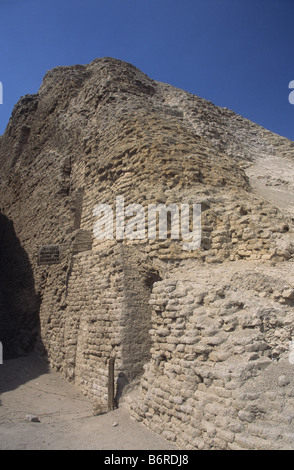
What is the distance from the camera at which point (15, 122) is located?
1706 cm

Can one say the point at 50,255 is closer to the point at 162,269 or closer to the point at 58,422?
the point at 162,269

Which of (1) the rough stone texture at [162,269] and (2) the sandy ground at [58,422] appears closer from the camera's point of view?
(1) the rough stone texture at [162,269]

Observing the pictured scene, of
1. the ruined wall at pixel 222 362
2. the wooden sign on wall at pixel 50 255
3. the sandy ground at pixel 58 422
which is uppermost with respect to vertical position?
the wooden sign on wall at pixel 50 255

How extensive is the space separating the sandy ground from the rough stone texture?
257mm

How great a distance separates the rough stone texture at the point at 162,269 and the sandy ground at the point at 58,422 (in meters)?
0.26

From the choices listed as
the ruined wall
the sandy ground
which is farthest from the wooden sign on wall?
the ruined wall

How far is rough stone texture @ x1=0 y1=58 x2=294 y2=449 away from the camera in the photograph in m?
3.89

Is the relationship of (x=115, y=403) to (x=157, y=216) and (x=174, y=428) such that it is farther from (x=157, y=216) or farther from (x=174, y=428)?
(x=157, y=216)

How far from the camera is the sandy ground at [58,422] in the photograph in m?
4.21

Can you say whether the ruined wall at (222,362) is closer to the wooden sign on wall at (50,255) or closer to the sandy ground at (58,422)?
the sandy ground at (58,422)

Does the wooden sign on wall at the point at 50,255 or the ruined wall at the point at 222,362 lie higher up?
the wooden sign on wall at the point at 50,255

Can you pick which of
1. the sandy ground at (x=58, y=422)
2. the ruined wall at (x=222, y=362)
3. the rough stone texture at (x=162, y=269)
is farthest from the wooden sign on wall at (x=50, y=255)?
the ruined wall at (x=222, y=362)

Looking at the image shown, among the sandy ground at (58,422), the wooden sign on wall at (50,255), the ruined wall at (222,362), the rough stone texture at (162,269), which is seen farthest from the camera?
the wooden sign on wall at (50,255)

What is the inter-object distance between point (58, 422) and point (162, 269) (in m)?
2.94
